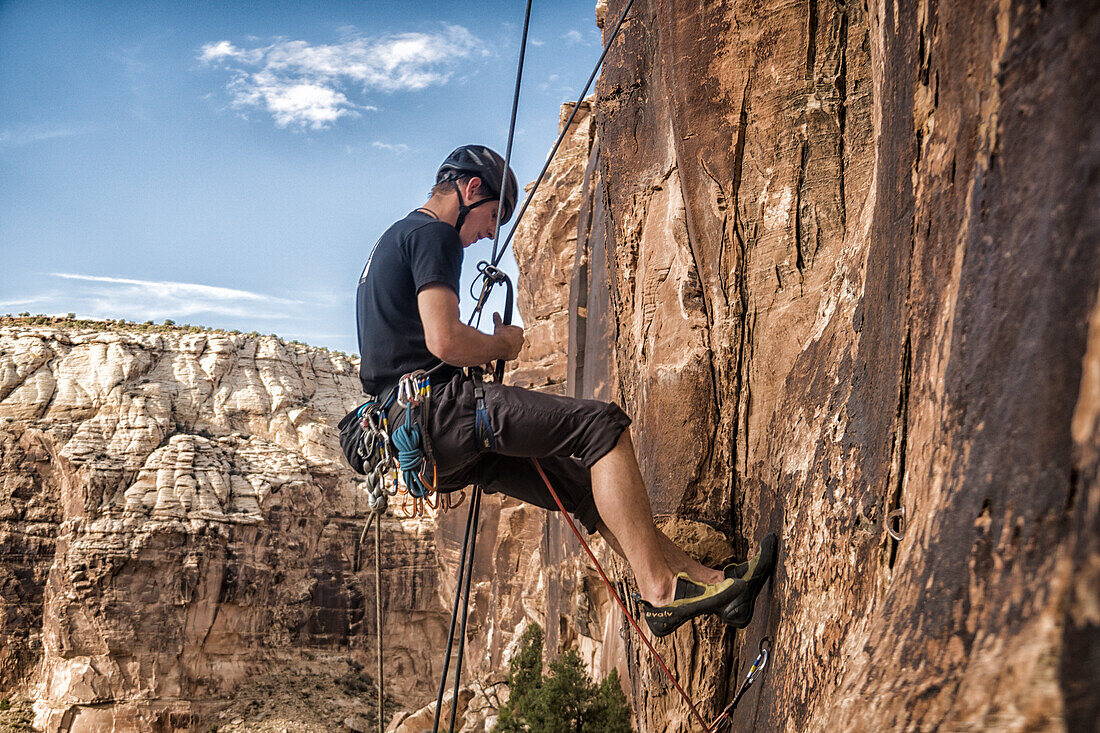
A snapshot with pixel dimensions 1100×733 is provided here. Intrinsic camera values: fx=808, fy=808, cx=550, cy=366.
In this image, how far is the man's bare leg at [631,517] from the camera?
367 centimetres

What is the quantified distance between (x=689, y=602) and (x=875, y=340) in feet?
4.73

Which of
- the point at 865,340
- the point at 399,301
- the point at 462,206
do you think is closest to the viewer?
the point at 865,340

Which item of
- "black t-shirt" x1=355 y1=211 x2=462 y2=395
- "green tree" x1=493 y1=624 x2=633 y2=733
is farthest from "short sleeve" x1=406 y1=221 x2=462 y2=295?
"green tree" x1=493 y1=624 x2=633 y2=733

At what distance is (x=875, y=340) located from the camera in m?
3.05

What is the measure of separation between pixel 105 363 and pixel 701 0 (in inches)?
1534

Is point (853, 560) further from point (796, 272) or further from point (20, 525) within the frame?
point (20, 525)

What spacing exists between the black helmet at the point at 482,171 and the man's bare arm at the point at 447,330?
725 millimetres

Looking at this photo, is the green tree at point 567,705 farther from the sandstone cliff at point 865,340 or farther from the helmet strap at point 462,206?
the helmet strap at point 462,206

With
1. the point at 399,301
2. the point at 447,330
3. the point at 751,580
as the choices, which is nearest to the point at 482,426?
the point at 447,330

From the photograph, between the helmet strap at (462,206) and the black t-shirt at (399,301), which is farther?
the helmet strap at (462,206)

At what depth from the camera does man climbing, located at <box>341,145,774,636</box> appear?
12.1 feet

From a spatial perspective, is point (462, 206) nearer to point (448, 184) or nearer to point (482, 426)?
point (448, 184)

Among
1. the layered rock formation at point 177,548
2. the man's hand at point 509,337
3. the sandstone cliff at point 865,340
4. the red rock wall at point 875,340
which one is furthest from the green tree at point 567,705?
the layered rock formation at point 177,548

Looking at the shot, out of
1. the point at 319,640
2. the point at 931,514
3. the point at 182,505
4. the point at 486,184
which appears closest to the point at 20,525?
the point at 182,505
